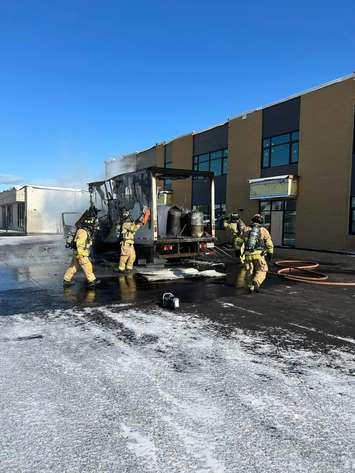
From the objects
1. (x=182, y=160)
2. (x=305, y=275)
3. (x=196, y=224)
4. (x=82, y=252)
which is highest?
(x=182, y=160)

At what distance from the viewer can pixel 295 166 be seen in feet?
69.1

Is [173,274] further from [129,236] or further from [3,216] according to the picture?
[3,216]

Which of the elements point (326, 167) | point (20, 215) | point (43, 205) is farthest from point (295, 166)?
point (20, 215)

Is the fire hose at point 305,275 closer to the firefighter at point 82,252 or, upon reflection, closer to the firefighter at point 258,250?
the firefighter at point 258,250

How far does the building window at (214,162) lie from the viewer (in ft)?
85.1

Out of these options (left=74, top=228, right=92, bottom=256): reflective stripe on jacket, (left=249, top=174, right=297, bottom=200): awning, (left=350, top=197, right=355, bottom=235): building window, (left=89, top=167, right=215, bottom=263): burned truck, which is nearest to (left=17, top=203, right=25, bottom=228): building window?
(left=249, top=174, right=297, bottom=200): awning

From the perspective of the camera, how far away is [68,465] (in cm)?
249

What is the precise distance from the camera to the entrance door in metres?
22.0

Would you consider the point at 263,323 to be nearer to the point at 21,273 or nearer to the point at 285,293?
the point at 285,293

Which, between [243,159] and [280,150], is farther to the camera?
[243,159]

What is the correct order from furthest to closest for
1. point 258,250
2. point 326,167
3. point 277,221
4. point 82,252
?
point 277,221
point 326,167
point 82,252
point 258,250

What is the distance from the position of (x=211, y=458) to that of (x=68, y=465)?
2.85 feet

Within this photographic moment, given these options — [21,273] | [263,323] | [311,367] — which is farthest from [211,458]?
[21,273]

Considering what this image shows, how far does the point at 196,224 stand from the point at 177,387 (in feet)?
25.1
